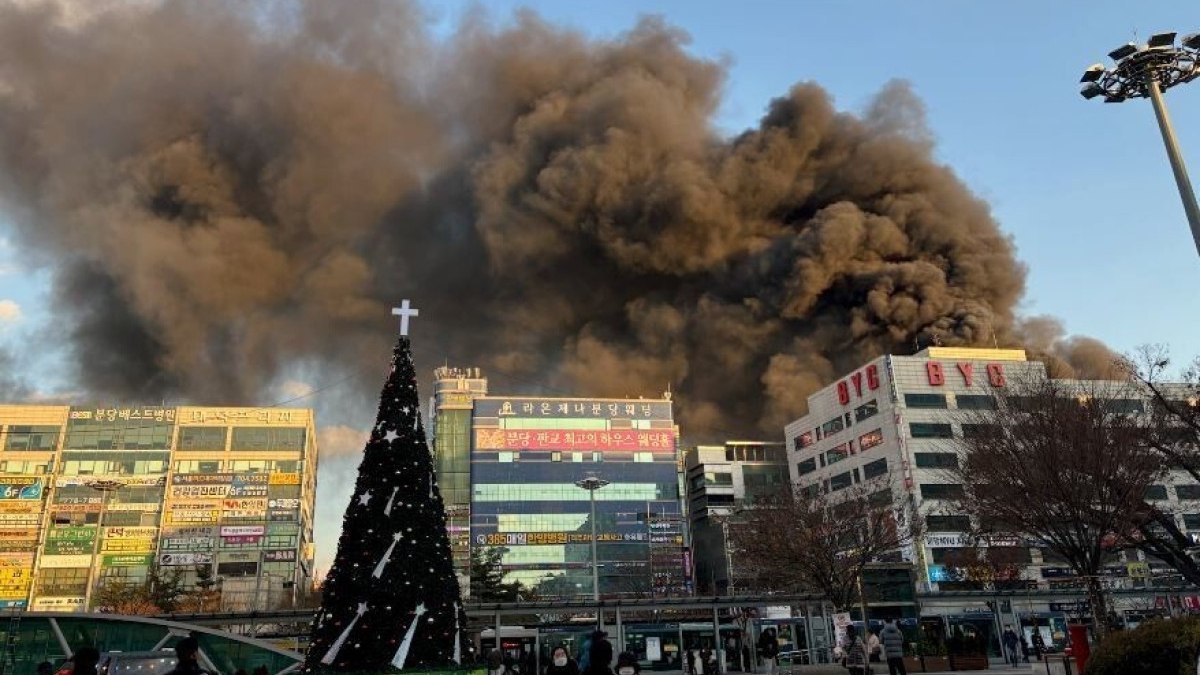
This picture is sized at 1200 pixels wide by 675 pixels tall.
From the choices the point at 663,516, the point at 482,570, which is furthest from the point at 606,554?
the point at 482,570

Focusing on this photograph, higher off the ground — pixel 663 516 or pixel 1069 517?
pixel 663 516

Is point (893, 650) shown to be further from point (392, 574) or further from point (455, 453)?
point (455, 453)

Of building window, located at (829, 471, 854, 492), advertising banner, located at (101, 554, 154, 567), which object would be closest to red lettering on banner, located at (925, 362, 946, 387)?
building window, located at (829, 471, 854, 492)

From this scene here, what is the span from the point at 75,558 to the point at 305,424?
20671 millimetres

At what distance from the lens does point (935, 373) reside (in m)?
63.4

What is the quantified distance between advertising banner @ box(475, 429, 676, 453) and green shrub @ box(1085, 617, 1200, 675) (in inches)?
2772

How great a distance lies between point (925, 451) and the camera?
60.4 m

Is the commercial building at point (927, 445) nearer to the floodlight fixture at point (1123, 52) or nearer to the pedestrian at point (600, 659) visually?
the floodlight fixture at point (1123, 52)

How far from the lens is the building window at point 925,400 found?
204 ft

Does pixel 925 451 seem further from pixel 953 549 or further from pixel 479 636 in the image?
pixel 479 636

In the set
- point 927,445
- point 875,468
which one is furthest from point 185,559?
point 927,445

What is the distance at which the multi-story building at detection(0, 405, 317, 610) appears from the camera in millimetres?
66688

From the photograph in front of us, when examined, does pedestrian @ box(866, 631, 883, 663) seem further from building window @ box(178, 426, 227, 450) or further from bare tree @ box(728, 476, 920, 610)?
building window @ box(178, 426, 227, 450)

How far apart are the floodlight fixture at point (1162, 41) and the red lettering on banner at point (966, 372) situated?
52.9m
